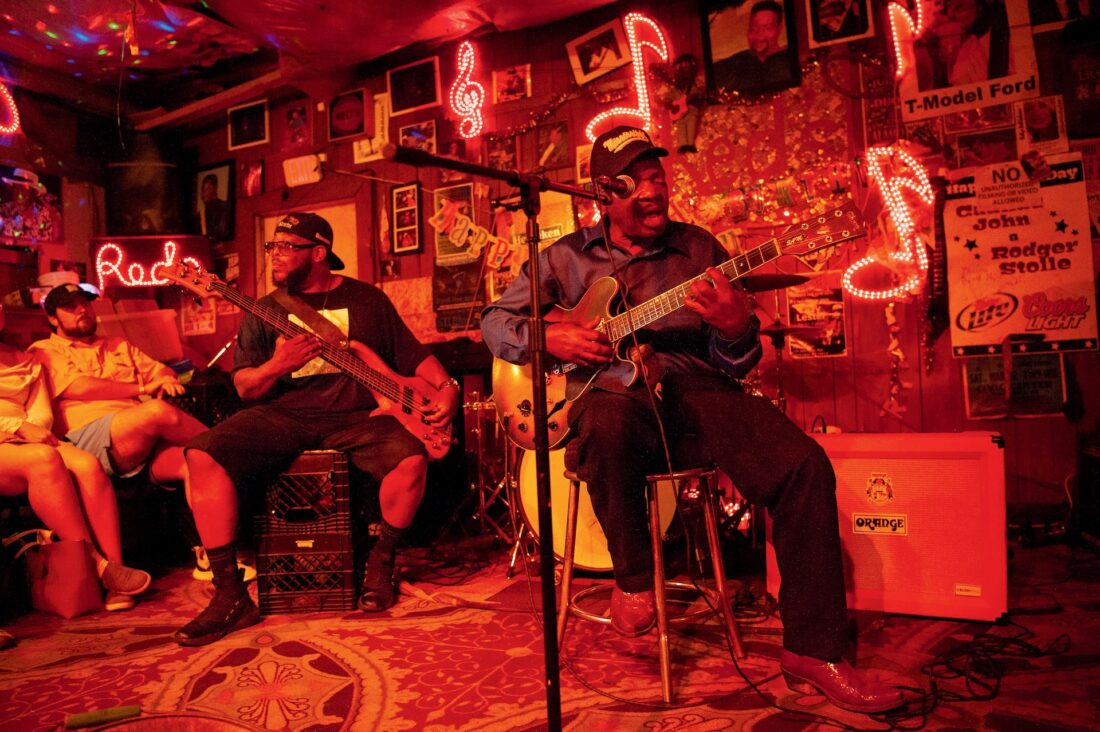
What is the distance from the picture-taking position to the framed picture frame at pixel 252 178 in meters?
6.19

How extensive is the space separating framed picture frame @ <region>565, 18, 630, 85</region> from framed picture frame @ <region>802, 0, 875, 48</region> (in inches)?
45.5

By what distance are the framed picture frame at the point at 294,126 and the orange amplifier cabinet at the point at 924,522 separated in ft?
16.7

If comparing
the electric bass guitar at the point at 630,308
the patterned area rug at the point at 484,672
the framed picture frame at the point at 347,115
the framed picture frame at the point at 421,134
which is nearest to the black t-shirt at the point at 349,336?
the patterned area rug at the point at 484,672

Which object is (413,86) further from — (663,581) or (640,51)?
(663,581)

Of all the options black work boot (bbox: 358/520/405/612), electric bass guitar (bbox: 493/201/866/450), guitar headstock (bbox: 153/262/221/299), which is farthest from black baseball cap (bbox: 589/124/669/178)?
guitar headstock (bbox: 153/262/221/299)

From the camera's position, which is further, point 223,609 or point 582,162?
point 582,162

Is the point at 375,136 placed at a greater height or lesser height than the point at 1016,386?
greater

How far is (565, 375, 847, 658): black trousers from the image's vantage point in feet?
6.15

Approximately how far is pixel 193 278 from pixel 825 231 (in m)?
2.79

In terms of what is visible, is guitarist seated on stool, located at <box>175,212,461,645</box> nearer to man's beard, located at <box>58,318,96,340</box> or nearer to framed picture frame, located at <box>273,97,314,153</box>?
man's beard, located at <box>58,318,96,340</box>

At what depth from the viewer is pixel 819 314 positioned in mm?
4168

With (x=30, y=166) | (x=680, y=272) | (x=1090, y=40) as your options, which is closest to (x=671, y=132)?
(x=1090, y=40)

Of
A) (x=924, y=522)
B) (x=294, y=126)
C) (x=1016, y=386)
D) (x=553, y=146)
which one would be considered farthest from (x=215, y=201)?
(x=1016, y=386)

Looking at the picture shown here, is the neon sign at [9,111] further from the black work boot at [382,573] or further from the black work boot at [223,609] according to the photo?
the black work boot at [382,573]
